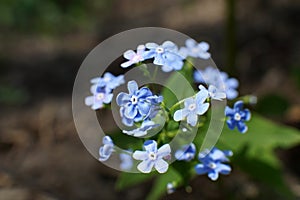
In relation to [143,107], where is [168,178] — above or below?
below

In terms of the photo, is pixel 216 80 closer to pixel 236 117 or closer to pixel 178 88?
pixel 178 88

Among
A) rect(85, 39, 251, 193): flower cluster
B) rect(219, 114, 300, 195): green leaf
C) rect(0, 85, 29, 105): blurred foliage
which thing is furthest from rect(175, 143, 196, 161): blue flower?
rect(0, 85, 29, 105): blurred foliage

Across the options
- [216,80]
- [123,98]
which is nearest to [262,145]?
[216,80]

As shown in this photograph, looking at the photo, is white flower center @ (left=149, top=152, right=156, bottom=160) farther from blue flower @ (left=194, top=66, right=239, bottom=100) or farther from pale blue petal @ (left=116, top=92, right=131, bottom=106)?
blue flower @ (left=194, top=66, right=239, bottom=100)

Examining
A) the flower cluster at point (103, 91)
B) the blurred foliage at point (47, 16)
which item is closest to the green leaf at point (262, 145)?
the flower cluster at point (103, 91)

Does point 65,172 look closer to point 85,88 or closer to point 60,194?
point 60,194

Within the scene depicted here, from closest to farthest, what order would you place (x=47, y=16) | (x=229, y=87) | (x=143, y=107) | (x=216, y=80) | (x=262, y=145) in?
(x=143, y=107), (x=216, y=80), (x=229, y=87), (x=262, y=145), (x=47, y=16)
